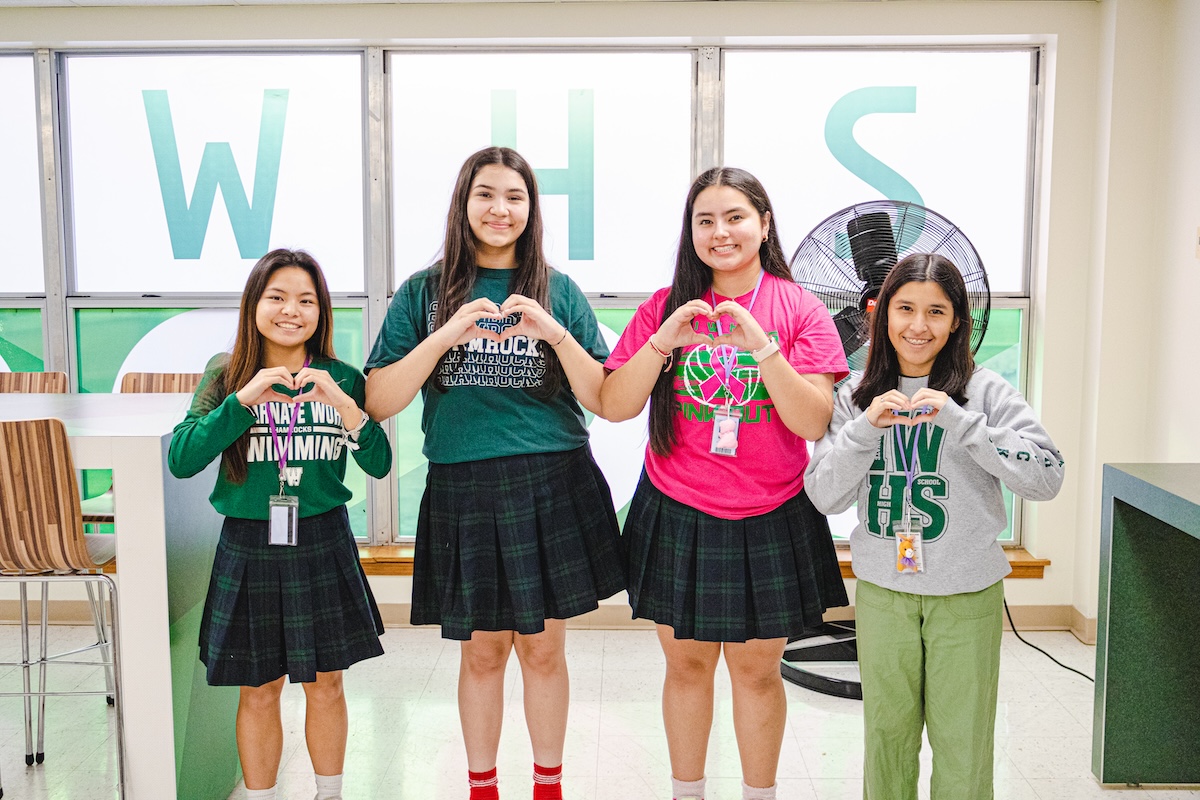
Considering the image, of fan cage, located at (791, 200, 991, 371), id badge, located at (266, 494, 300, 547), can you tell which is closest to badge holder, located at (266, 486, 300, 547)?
id badge, located at (266, 494, 300, 547)

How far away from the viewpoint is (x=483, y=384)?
1.97m

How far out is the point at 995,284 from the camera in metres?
3.68

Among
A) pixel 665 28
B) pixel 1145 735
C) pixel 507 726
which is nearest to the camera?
pixel 1145 735

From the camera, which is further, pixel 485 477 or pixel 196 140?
pixel 196 140

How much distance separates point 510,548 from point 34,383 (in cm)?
217

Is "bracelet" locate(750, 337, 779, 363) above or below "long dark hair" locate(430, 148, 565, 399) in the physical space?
below

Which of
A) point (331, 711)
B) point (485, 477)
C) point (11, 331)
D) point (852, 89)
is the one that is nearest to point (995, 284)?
point (852, 89)

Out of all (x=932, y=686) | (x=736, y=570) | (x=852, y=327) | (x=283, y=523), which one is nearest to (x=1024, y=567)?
(x=852, y=327)

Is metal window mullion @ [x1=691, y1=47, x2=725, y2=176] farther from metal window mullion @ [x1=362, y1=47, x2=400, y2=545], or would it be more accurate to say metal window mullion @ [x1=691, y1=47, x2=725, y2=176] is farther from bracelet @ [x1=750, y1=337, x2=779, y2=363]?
bracelet @ [x1=750, y1=337, x2=779, y2=363]

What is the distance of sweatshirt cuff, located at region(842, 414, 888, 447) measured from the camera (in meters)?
1.71

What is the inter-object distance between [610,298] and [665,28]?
3.44 ft

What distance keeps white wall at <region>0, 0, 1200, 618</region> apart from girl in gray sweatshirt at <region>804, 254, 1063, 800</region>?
6.28ft

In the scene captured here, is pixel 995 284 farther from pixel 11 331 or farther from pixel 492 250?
pixel 11 331

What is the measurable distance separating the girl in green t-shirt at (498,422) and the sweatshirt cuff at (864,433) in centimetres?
55
